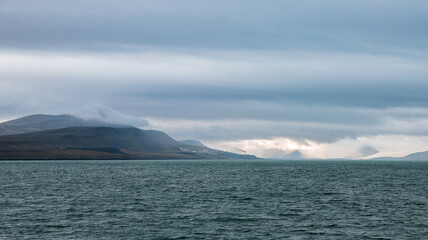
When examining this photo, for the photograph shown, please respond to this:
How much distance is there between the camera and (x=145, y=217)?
204ft

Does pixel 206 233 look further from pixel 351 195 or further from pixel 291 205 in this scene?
pixel 351 195

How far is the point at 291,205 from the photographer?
7556cm

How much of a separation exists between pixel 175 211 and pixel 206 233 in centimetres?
1616

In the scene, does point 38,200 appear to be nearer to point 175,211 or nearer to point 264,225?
point 175,211

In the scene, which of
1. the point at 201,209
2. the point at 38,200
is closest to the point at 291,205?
the point at 201,209

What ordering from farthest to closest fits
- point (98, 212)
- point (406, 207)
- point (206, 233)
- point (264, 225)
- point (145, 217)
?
1. point (406, 207)
2. point (98, 212)
3. point (145, 217)
4. point (264, 225)
5. point (206, 233)

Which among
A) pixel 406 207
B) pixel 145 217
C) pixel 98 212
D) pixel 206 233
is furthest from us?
pixel 406 207

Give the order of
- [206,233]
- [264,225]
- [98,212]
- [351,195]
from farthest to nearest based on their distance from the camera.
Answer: [351,195] → [98,212] → [264,225] → [206,233]

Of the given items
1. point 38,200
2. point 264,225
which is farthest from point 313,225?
point 38,200

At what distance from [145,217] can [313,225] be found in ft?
68.8

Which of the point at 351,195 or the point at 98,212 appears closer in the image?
the point at 98,212

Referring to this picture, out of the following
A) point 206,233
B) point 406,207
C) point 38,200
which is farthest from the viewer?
point 38,200

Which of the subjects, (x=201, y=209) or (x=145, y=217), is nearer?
(x=145, y=217)

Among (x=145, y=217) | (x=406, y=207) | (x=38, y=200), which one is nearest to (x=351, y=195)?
(x=406, y=207)
